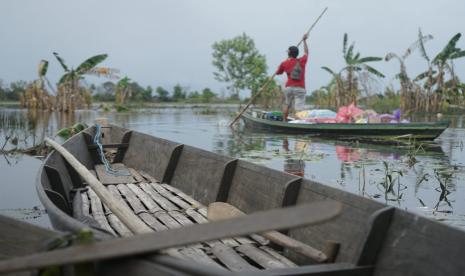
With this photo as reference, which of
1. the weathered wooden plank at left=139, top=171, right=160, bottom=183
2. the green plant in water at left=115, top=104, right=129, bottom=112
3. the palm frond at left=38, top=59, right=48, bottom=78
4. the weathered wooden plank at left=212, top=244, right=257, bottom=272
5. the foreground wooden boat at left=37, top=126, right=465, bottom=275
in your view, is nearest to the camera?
the foreground wooden boat at left=37, top=126, right=465, bottom=275

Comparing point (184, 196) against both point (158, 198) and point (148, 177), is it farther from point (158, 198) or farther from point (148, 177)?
point (148, 177)

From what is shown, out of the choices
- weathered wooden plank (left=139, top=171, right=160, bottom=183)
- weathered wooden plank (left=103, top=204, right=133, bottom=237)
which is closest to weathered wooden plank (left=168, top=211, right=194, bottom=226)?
weathered wooden plank (left=103, top=204, right=133, bottom=237)

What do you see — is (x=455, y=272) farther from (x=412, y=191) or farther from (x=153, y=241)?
(x=412, y=191)

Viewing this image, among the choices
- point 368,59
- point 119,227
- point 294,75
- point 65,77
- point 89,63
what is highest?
point 368,59

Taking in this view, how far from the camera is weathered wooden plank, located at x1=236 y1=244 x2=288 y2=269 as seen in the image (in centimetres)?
271

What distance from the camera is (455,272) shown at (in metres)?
1.99

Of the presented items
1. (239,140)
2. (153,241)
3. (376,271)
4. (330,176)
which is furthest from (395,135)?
(153,241)

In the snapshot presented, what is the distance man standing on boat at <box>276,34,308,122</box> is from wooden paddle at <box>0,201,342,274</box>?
11.2 m

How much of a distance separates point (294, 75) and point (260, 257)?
10.5m

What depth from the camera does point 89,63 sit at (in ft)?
83.1

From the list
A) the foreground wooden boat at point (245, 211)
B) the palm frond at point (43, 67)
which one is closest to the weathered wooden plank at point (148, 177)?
the foreground wooden boat at point (245, 211)

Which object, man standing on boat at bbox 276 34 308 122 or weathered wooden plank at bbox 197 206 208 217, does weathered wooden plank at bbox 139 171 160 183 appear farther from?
man standing on boat at bbox 276 34 308 122

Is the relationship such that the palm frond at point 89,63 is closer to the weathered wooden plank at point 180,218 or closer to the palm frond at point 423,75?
the palm frond at point 423,75

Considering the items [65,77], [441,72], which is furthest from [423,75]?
[65,77]
